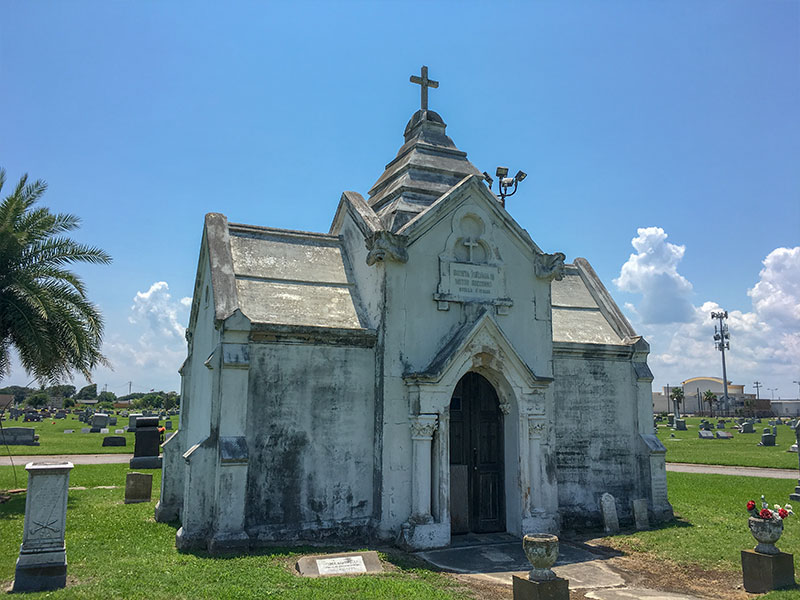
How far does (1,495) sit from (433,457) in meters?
13.2

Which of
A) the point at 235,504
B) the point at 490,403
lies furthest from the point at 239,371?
the point at 490,403

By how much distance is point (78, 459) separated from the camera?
28.6m

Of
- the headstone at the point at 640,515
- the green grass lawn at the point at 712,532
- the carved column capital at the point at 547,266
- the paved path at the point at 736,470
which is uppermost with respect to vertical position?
the carved column capital at the point at 547,266

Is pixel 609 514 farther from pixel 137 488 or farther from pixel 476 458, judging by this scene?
pixel 137 488

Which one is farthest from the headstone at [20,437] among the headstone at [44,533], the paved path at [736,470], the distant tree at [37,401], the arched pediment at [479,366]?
the distant tree at [37,401]

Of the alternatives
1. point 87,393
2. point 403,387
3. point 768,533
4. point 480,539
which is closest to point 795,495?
point 768,533

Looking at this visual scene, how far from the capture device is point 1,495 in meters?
17.4

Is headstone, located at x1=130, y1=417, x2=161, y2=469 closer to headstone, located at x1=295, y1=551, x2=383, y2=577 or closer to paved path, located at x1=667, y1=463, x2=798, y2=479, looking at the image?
headstone, located at x1=295, y1=551, x2=383, y2=577

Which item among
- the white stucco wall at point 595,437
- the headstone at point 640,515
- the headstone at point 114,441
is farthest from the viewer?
the headstone at point 114,441

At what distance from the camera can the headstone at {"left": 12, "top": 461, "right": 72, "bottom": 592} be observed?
905 centimetres

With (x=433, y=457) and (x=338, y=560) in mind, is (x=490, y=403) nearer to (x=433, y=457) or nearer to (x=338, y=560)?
(x=433, y=457)

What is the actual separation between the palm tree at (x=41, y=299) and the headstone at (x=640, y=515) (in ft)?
52.4

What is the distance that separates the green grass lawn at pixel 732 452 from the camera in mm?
28875

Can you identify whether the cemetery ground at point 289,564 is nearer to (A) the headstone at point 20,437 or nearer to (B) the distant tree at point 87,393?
(A) the headstone at point 20,437
